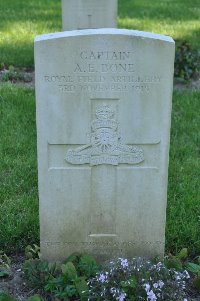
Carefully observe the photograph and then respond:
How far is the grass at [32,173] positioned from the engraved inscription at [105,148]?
853mm

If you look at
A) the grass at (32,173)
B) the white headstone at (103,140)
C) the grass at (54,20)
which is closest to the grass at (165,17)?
the grass at (54,20)


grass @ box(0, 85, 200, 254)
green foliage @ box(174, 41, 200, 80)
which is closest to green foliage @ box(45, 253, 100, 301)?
grass @ box(0, 85, 200, 254)

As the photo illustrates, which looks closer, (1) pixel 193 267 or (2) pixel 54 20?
(1) pixel 193 267

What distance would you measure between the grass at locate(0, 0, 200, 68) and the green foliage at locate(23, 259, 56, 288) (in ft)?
16.8

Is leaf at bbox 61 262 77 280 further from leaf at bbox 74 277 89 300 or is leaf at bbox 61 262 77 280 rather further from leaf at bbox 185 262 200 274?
leaf at bbox 185 262 200 274

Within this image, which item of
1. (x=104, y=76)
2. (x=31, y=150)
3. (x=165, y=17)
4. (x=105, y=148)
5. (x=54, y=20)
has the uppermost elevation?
(x=165, y=17)

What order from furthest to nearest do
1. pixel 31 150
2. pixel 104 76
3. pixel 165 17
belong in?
pixel 165 17 < pixel 31 150 < pixel 104 76

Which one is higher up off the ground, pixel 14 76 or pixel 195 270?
pixel 14 76

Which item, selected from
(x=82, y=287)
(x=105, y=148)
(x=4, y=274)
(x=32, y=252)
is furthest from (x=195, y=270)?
(x=4, y=274)

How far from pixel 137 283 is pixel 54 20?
8.35 metres

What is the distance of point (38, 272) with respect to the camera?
11.7ft

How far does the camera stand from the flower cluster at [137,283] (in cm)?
326

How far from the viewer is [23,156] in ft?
17.9

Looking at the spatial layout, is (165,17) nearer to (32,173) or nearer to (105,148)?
(32,173)
